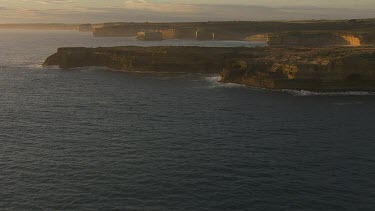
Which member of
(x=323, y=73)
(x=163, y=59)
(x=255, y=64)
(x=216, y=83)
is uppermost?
(x=163, y=59)

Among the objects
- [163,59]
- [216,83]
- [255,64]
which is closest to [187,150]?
[216,83]

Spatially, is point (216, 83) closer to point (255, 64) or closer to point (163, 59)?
point (255, 64)

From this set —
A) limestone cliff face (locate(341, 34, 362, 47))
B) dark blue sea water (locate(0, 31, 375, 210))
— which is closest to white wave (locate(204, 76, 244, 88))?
dark blue sea water (locate(0, 31, 375, 210))

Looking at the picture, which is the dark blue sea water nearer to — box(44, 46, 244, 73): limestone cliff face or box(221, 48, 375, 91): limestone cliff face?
box(221, 48, 375, 91): limestone cliff face

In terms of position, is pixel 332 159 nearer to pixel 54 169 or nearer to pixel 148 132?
pixel 148 132

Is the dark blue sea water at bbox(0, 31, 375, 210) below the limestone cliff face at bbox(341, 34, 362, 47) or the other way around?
below
